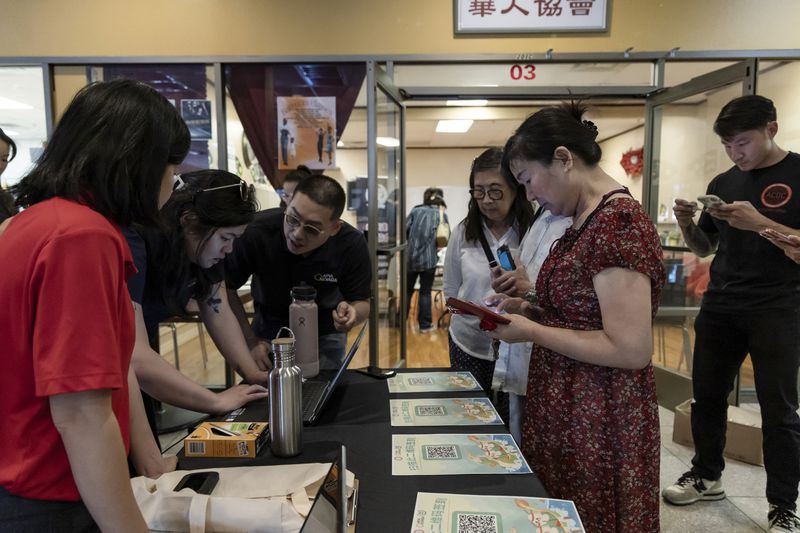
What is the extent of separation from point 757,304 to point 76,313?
2113 mm

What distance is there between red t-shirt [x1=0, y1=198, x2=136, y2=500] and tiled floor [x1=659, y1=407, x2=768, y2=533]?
2.02m

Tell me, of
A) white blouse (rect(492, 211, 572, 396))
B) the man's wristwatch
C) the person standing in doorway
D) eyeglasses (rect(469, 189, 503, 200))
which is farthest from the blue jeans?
the person standing in doorway

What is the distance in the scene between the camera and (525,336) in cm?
106

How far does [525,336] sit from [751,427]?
193 centimetres

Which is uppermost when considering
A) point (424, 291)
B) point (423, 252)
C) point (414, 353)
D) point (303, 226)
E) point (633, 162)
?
point (633, 162)

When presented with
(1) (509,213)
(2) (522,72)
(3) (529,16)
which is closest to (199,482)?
(1) (509,213)

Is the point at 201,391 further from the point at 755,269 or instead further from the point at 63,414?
the point at 755,269

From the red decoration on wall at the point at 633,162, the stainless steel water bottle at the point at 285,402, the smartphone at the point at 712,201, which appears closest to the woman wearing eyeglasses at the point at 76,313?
the stainless steel water bottle at the point at 285,402

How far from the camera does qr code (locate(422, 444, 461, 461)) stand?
94cm

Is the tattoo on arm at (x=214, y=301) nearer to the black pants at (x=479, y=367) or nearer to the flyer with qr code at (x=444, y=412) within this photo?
the flyer with qr code at (x=444, y=412)

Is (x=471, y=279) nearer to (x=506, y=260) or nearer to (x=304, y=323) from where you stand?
(x=506, y=260)

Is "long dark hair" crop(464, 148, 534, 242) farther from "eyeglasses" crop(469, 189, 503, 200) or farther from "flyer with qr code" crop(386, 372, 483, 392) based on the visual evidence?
"flyer with qr code" crop(386, 372, 483, 392)

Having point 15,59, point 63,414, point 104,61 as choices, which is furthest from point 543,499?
point 15,59

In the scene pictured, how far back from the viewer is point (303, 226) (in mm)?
1659
